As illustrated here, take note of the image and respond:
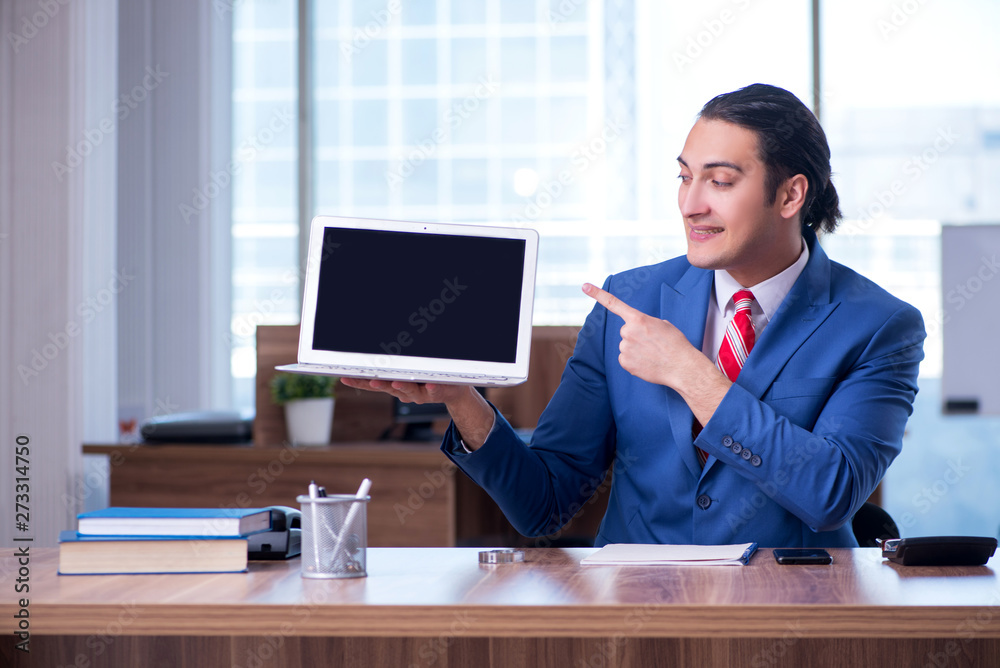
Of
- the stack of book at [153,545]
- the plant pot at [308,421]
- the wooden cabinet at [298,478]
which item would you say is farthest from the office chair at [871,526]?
the plant pot at [308,421]

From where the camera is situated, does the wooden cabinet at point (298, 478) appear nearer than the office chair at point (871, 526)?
No

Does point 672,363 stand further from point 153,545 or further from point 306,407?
point 306,407

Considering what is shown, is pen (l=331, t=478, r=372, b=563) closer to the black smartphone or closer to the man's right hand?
the man's right hand

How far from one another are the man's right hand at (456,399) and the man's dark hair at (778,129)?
58 centimetres

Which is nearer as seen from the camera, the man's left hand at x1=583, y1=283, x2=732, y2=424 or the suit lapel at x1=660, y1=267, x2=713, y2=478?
the man's left hand at x1=583, y1=283, x2=732, y2=424

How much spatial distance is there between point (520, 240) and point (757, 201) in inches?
17.2

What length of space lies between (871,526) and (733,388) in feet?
1.76

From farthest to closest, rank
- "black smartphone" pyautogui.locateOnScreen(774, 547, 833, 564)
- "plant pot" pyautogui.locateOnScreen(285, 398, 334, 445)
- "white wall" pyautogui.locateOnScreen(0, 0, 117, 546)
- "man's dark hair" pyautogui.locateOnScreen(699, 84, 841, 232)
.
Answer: "white wall" pyautogui.locateOnScreen(0, 0, 117, 546) < "plant pot" pyautogui.locateOnScreen(285, 398, 334, 445) < "man's dark hair" pyautogui.locateOnScreen(699, 84, 841, 232) < "black smartphone" pyautogui.locateOnScreen(774, 547, 833, 564)

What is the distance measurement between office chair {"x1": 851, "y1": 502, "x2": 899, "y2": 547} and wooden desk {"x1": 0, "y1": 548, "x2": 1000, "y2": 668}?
40 centimetres

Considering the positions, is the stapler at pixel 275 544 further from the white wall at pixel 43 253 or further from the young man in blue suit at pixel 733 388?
the white wall at pixel 43 253

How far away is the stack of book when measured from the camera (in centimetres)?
111

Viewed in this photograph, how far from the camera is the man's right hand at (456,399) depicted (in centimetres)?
130

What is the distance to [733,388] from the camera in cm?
131

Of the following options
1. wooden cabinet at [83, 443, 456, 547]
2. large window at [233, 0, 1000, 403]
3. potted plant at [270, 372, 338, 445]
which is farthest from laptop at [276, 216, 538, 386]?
large window at [233, 0, 1000, 403]
